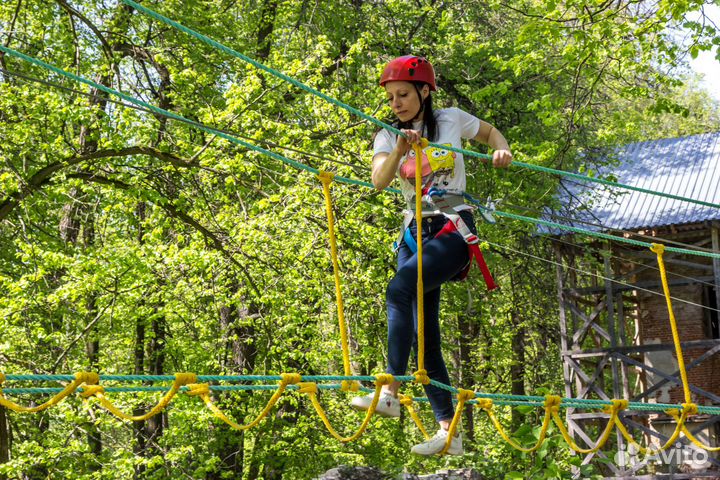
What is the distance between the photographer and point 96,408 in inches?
452

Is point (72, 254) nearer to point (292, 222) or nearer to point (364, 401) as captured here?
point (292, 222)

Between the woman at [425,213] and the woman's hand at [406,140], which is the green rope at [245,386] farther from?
the woman's hand at [406,140]

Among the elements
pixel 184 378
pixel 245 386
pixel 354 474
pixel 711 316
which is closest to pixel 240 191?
pixel 354 474

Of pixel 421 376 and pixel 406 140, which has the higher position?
pixel 406 140

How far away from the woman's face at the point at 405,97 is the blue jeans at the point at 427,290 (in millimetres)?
421

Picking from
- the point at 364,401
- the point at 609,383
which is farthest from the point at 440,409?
the point at 609,383

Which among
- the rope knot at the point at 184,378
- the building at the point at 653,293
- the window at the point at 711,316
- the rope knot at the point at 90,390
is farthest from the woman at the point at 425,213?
the window at the point at 711,316

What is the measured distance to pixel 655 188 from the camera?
15.3 metres

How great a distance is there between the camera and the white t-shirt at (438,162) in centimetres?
367

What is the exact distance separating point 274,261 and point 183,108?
6.85ft

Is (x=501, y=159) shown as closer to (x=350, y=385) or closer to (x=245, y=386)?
(x=350, y=385)

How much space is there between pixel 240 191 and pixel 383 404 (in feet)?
28.8

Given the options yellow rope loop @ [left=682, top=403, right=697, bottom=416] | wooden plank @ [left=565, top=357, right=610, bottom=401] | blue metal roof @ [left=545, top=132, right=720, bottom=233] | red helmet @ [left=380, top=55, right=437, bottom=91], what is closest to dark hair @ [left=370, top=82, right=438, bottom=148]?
red helmet @ [left=380, top=55, right=437, bottom=91]

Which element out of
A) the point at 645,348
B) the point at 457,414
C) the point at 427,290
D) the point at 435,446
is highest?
the point at 645,348
